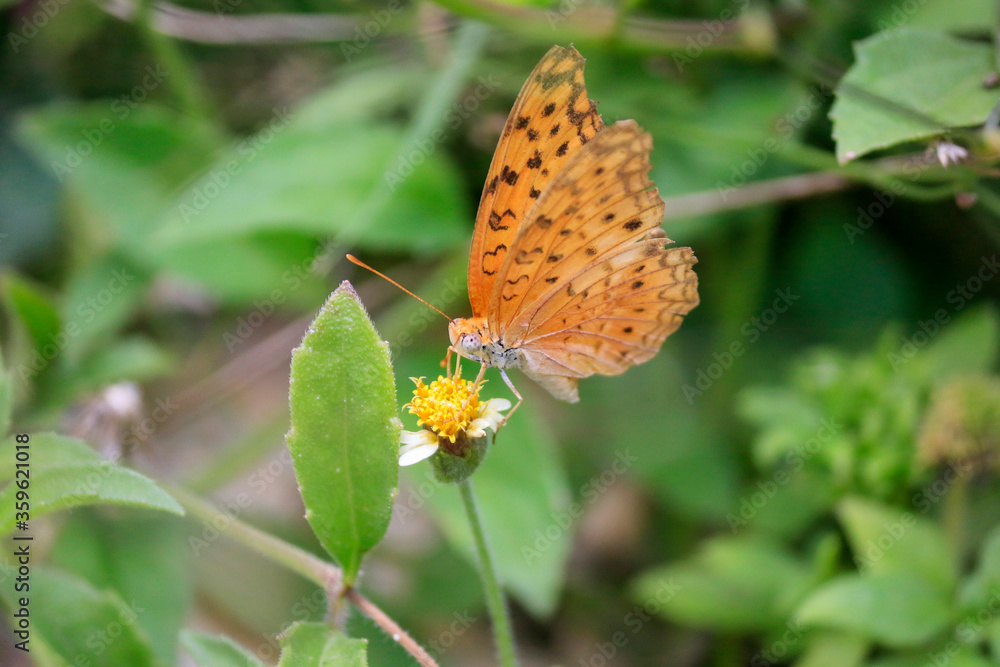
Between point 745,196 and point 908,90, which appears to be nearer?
point 908,90

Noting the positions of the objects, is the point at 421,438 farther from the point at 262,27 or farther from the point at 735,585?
the point at 262,27

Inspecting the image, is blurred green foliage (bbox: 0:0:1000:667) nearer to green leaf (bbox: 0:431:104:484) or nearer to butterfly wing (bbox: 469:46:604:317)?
green leaf (bbox: 0:431:104:484)

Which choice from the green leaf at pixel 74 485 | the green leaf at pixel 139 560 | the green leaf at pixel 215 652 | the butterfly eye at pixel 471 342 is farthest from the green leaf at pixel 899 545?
the green leaf at pixel 139 560

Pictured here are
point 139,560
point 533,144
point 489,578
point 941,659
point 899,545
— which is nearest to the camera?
point 489,578

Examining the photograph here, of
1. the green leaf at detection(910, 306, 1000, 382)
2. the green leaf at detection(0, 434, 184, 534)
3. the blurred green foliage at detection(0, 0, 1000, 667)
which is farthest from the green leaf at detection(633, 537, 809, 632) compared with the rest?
the green leaf at detection(0, 434, 184, 534)

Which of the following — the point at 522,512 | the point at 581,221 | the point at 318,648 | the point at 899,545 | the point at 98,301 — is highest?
the point at 581,221

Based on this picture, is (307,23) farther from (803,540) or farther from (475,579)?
(803,540)

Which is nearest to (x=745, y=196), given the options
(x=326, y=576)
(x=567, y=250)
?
(x=567, y=250)
